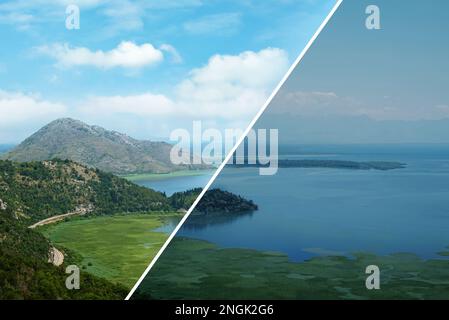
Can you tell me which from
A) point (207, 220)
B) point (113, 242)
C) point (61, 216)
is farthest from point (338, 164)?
point (61, 216)

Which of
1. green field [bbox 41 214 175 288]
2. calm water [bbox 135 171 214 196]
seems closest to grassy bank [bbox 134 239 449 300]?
green field [bbox 41 214 175 288]

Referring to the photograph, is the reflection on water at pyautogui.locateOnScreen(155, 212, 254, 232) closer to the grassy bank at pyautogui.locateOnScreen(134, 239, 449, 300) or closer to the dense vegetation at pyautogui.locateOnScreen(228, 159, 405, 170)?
the grassy bank at pyautogui.locateOnScreen(134, 239, 449, 300)

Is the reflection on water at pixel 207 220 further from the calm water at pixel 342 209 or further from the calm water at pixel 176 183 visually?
the calm water at pixel 176 183

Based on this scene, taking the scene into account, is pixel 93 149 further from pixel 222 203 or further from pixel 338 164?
pixel 338 164

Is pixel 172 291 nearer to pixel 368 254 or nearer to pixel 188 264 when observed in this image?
pixel 188 264

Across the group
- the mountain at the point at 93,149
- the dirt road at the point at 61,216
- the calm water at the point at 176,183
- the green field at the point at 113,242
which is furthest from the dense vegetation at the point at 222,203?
the mountain at the point at 93,149
